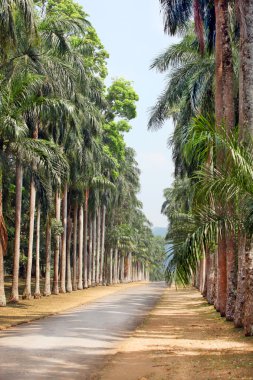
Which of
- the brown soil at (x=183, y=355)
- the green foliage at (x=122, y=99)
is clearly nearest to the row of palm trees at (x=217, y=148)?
the brown soil at (x=183, y=355)

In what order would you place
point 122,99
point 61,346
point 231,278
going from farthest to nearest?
1. point 122,99
2. point 231,278
3. point 61,346

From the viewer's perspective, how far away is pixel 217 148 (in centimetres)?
1141

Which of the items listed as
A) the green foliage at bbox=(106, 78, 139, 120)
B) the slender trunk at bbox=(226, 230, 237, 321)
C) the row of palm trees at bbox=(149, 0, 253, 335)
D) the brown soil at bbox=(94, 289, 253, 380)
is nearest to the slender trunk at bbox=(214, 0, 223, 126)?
the row of palm trees at bbox=(149, 0, 253, 335)

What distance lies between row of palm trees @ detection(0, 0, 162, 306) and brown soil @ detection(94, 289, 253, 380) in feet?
28.4

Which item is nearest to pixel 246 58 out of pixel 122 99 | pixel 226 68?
pixel 226 68

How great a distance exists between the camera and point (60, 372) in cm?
945

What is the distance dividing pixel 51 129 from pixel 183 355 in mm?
21603

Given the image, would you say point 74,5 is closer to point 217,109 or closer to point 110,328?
point 217,109

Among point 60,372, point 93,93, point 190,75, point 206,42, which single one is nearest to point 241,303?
point 60,372

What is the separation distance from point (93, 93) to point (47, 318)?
26.5 m

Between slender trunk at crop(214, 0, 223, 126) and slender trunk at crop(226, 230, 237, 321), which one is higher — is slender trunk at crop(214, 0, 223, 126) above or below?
above

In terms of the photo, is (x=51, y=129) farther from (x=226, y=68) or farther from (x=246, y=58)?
(x=246, y=58)

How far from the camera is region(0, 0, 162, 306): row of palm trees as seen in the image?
20.2 m

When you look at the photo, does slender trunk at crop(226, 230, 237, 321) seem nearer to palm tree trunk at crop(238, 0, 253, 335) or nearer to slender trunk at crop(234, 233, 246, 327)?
slender trunk at crop(234, 233, 246, 327)
